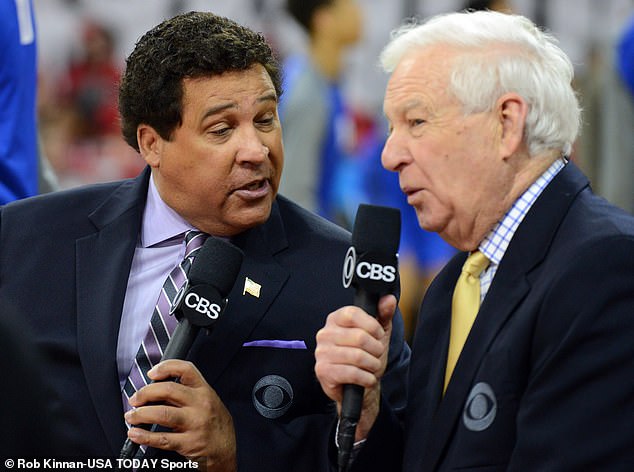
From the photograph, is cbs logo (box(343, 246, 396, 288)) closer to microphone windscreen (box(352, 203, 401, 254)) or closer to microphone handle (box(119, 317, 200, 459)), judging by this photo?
microphone windscreen (box(352, 203, 401, 254))

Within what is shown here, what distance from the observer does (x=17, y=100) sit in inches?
167

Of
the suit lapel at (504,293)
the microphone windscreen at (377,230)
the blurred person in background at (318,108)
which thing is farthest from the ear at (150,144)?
the blurred person in background at (318,108)

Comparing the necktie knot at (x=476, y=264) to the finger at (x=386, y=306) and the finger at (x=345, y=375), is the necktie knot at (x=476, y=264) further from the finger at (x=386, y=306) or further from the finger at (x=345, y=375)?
the finger at (x=345, y=375)

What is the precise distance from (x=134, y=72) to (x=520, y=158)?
1.22 meters

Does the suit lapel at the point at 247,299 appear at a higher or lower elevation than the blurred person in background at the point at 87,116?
higher

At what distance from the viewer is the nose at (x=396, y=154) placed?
288cm

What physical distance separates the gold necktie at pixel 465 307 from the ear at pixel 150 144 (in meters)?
1.02

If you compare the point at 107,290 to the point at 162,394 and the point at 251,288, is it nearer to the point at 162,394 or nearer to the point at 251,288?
the point at 251,288

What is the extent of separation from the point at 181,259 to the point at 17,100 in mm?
1198

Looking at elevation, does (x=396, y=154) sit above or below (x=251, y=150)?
above

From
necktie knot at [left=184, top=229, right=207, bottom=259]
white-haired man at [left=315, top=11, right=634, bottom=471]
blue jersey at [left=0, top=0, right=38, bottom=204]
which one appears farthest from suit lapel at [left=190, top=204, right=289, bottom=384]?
blue jersey at [left=0, top=0, right=38, bottom=204]

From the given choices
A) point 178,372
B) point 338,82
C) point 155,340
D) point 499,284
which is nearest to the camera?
point 499,284

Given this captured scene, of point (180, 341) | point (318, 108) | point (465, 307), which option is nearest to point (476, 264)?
point (465, 307)

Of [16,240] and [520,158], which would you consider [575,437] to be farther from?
[16,240]
